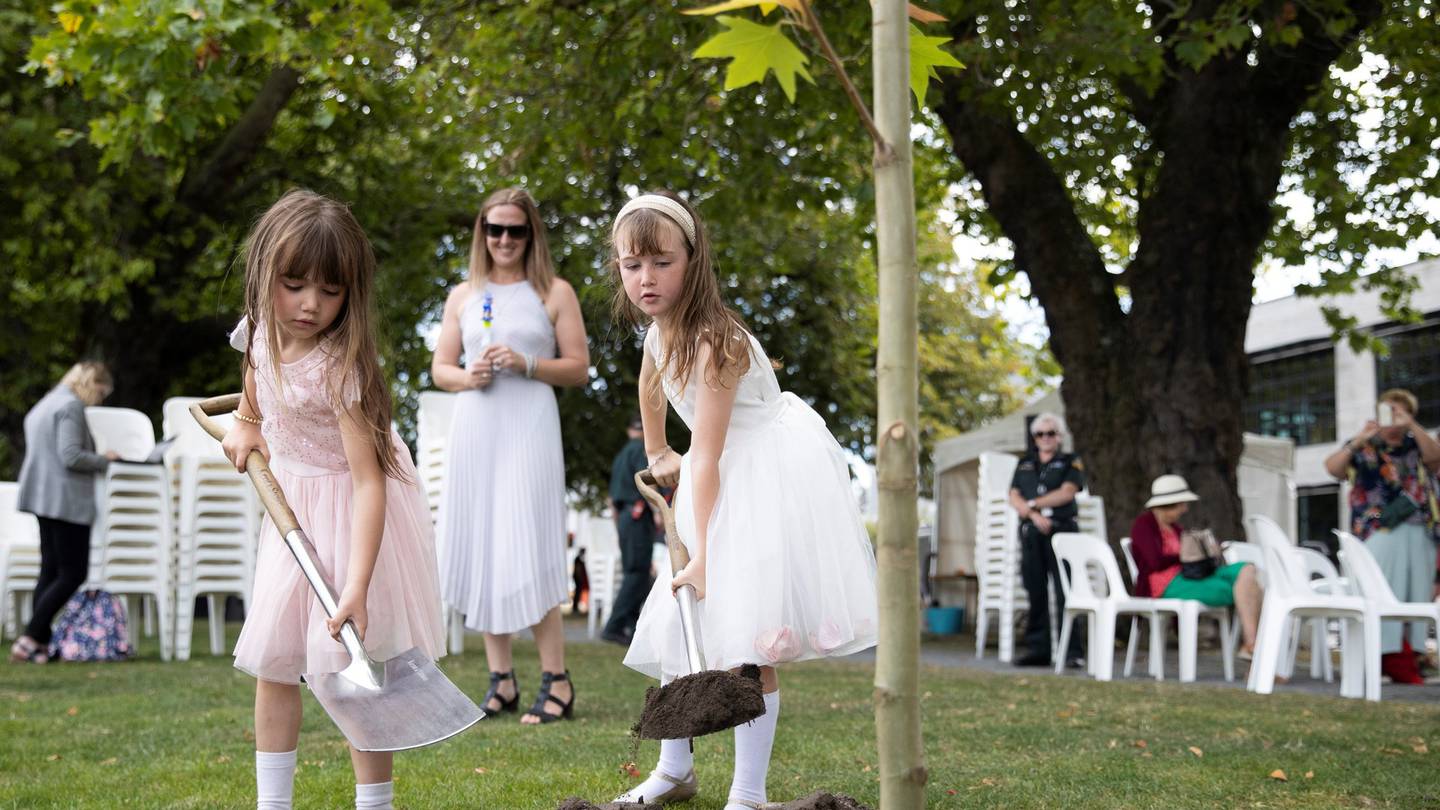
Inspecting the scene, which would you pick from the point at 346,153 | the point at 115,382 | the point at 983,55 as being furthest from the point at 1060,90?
the point at 115,382

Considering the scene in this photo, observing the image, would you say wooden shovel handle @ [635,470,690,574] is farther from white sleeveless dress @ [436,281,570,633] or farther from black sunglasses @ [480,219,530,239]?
black sunglasses @ [480,219,530,239]

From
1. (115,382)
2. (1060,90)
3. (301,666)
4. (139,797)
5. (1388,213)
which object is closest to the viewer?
(301,666)

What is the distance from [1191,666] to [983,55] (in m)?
4.32

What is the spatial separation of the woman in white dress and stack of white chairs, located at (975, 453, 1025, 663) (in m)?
6.62

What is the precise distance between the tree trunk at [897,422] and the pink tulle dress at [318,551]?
1.74m

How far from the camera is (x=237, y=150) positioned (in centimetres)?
1656

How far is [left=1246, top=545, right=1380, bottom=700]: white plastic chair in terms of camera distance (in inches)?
332

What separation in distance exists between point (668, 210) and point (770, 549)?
899mm

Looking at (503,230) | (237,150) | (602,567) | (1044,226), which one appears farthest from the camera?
(602,567)

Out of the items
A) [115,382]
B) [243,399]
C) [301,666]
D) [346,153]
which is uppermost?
[346,153]

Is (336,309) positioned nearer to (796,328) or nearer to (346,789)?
(346,789)

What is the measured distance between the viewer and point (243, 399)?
11.7 feet

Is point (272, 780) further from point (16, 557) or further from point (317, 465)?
point (16, 557)

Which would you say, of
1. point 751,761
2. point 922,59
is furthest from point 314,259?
point 922,59
